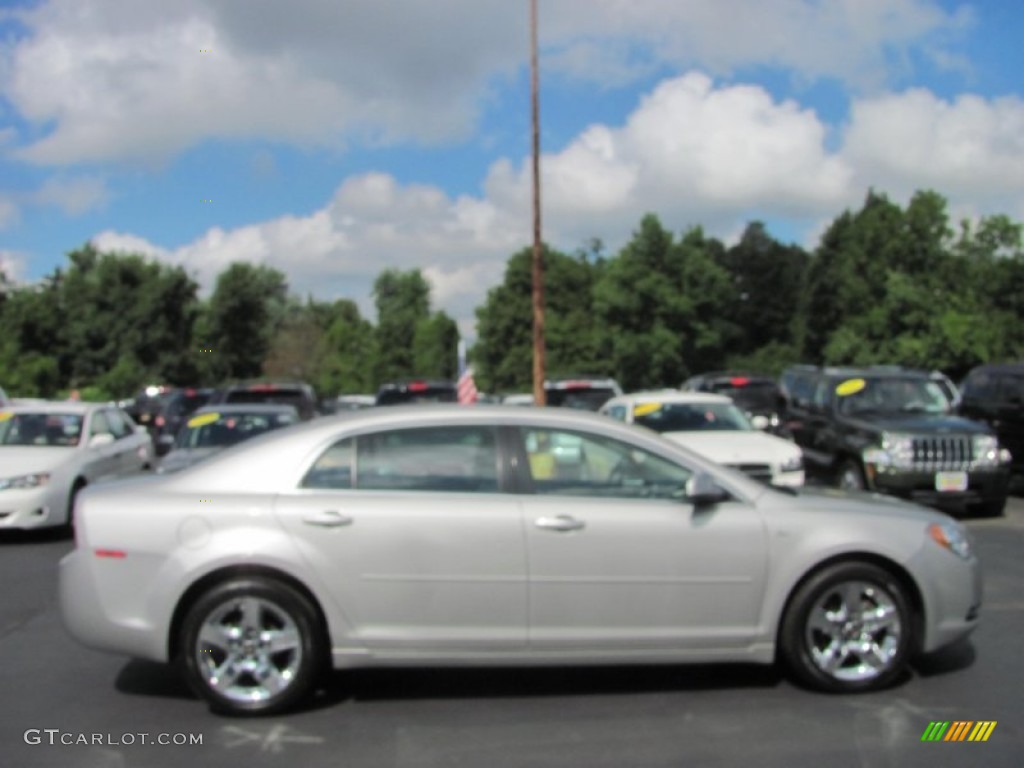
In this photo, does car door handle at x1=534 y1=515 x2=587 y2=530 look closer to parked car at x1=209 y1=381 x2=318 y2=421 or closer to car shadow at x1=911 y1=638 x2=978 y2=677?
car shadow at x1=911 y1=638 x2=978 y2=677

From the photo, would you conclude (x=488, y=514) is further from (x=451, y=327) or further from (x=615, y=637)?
(x=451, y=327)

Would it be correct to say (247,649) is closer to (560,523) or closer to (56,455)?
(560,523)

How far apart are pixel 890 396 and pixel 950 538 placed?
8.75m

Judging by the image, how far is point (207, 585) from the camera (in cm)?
525

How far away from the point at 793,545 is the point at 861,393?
9.18 metres

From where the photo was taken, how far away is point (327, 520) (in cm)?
523

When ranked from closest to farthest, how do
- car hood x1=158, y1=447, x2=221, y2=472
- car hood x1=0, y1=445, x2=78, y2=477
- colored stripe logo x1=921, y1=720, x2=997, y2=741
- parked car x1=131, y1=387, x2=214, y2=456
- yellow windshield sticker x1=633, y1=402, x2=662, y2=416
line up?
colored stripe logo x1=921, y1=720, x2=997, y2=741
car hood x1=0, y1=445, x2=78, y2=477
car hood x1=158, y1=447, x2=221, y2=472
yellow windshield sticker x1=633, y1=402, x2=662, y2=416
parked car x1=131, y1=387, x2=214, y2=456

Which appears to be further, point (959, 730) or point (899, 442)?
point (899, 442)

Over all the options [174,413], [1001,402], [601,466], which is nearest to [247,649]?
[601,466]

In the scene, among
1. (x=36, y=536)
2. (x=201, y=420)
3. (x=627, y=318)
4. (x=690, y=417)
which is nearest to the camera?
(x=36, y=536)

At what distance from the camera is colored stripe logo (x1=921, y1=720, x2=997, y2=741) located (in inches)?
192

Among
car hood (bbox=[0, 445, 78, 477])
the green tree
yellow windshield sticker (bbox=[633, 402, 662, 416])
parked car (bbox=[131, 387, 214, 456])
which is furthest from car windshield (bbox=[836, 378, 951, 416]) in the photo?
parked car (bbox=[131, 387, 214, 456])

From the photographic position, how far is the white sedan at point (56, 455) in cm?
1095

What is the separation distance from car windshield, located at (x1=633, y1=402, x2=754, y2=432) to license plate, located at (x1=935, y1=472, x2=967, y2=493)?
6.95ft
